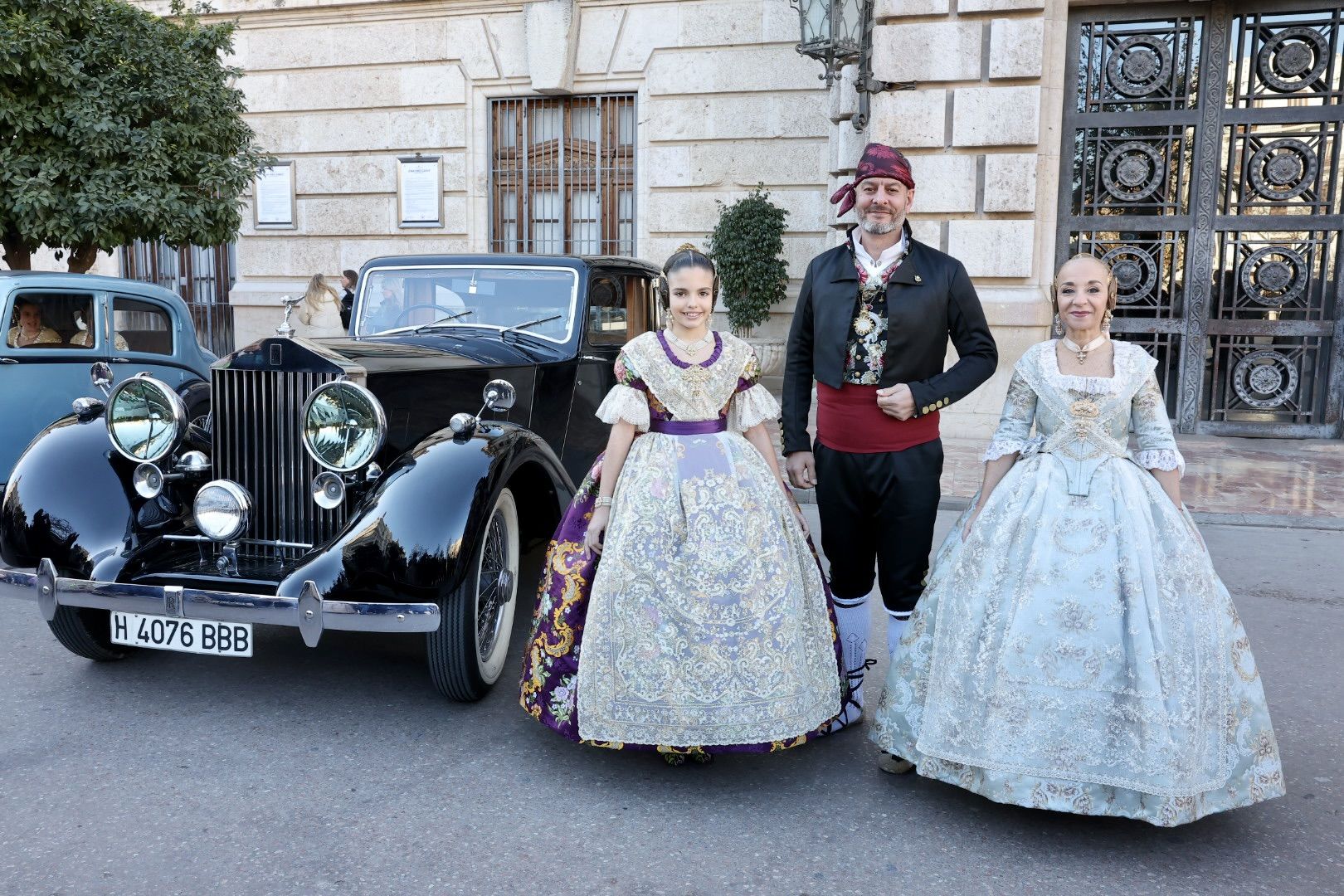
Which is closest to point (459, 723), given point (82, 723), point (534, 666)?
point (534, 666)

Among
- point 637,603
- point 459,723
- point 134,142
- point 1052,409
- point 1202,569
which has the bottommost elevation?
point 459,723

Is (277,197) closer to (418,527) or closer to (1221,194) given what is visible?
(1221,194)

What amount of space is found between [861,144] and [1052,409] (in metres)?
7.87

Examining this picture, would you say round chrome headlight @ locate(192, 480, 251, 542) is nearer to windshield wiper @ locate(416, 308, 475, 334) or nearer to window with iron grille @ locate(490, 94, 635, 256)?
windshield wiper @ locate(416, 308, 475, 334)

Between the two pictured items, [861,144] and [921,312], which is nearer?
[921,312]

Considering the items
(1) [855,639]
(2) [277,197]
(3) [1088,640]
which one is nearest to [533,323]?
(1) [855,639]

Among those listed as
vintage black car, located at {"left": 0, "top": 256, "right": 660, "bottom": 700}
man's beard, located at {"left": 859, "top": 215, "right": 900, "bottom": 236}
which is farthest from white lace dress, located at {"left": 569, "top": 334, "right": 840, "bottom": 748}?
man's beard, located at {"left": 859, "top": 215, "right": 900, "bottom": 236}

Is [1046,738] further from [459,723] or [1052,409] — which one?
[459,723]

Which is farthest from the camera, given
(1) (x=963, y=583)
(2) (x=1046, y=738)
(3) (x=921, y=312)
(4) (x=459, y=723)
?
(4) (x=459, y=723)

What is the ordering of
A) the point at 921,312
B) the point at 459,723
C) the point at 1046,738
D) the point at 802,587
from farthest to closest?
the point at 459,723 < the point at 921,312 < the point at 802,587 < the point at 1046,738

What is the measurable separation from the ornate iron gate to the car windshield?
7.18m

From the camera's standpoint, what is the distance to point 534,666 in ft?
10.4

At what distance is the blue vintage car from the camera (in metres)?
6.34

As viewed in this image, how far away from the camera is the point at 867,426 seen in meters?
3.37
